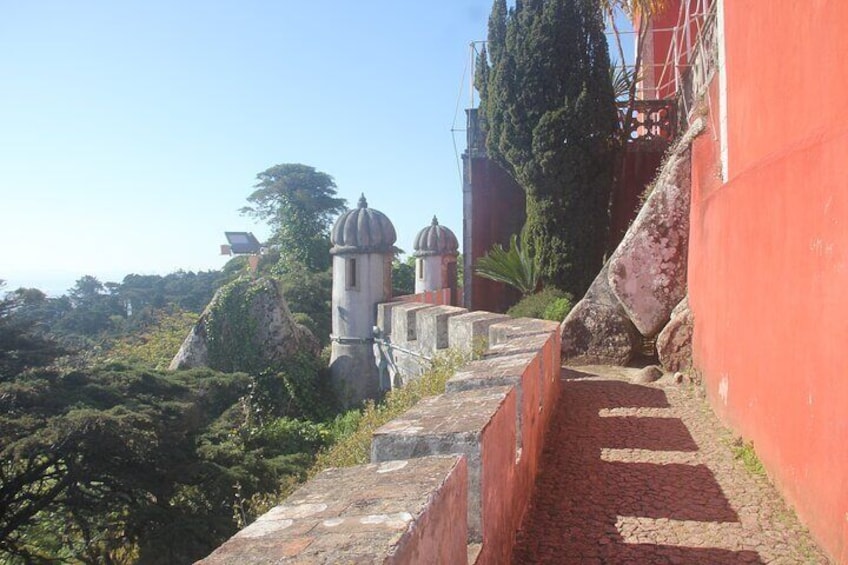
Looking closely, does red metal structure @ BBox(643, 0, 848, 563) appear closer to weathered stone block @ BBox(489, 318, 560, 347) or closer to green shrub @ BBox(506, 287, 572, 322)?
weathered stone block @ BBox(489, 318, 560, 347)

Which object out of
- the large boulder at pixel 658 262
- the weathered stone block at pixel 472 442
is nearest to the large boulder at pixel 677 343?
the large boulder at pixel 658 262

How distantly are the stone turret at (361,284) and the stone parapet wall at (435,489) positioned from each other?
8338mm

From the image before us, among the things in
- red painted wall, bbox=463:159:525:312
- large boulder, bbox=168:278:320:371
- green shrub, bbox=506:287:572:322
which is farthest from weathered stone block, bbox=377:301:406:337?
large boulder, bbox=168:278:320:371

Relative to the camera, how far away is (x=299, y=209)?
1371 inches

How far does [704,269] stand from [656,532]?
13.5 ft

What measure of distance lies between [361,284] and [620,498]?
31.3 ft

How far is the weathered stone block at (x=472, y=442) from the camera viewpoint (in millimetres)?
2658

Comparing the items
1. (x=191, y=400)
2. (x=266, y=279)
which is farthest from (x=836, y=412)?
(x=266, y=279)

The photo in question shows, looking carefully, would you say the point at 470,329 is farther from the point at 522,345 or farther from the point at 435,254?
the point at 435,254

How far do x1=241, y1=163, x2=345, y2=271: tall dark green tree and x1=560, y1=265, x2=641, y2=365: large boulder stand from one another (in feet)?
74.5

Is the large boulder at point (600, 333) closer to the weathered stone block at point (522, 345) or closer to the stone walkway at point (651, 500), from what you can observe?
the stone walkway at point (651, 500)

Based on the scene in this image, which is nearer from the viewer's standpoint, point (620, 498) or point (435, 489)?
point (435, 489)

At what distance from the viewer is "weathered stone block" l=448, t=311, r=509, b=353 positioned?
8.00m

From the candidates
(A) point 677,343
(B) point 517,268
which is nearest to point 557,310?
(B) point 517,268
